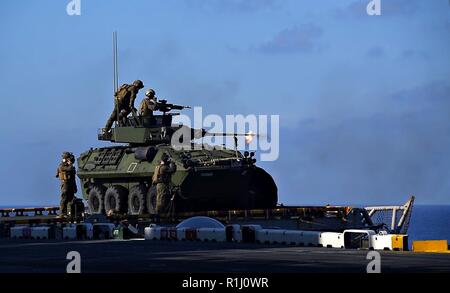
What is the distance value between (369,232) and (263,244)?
4.34 meters

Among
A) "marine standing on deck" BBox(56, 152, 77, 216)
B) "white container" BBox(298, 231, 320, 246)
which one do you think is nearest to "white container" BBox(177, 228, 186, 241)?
"white container" BBox(298, 231, 320, 246)

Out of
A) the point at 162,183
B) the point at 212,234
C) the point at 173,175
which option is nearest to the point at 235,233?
the point at 212,234

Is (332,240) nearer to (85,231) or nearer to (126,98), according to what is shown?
(85,231)

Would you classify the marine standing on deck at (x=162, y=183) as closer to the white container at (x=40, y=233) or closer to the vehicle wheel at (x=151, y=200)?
the vehicle wheel at (x=151, y=200)

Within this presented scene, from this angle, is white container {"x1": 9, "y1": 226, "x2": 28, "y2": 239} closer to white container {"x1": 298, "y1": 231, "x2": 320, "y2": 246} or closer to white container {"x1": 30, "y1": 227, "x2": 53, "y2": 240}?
white container {"x1": 30, "y1": 227, "x2": 53, "y2": 240}

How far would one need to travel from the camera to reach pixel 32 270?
22.6m

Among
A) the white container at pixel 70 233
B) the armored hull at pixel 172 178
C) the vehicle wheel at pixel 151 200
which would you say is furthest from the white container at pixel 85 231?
the vehicle wheel at pixel 151 200

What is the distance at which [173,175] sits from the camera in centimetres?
4528

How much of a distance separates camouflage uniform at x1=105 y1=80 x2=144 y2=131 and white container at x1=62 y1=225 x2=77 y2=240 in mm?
12971

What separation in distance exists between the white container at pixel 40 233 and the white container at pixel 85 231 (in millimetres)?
1280
